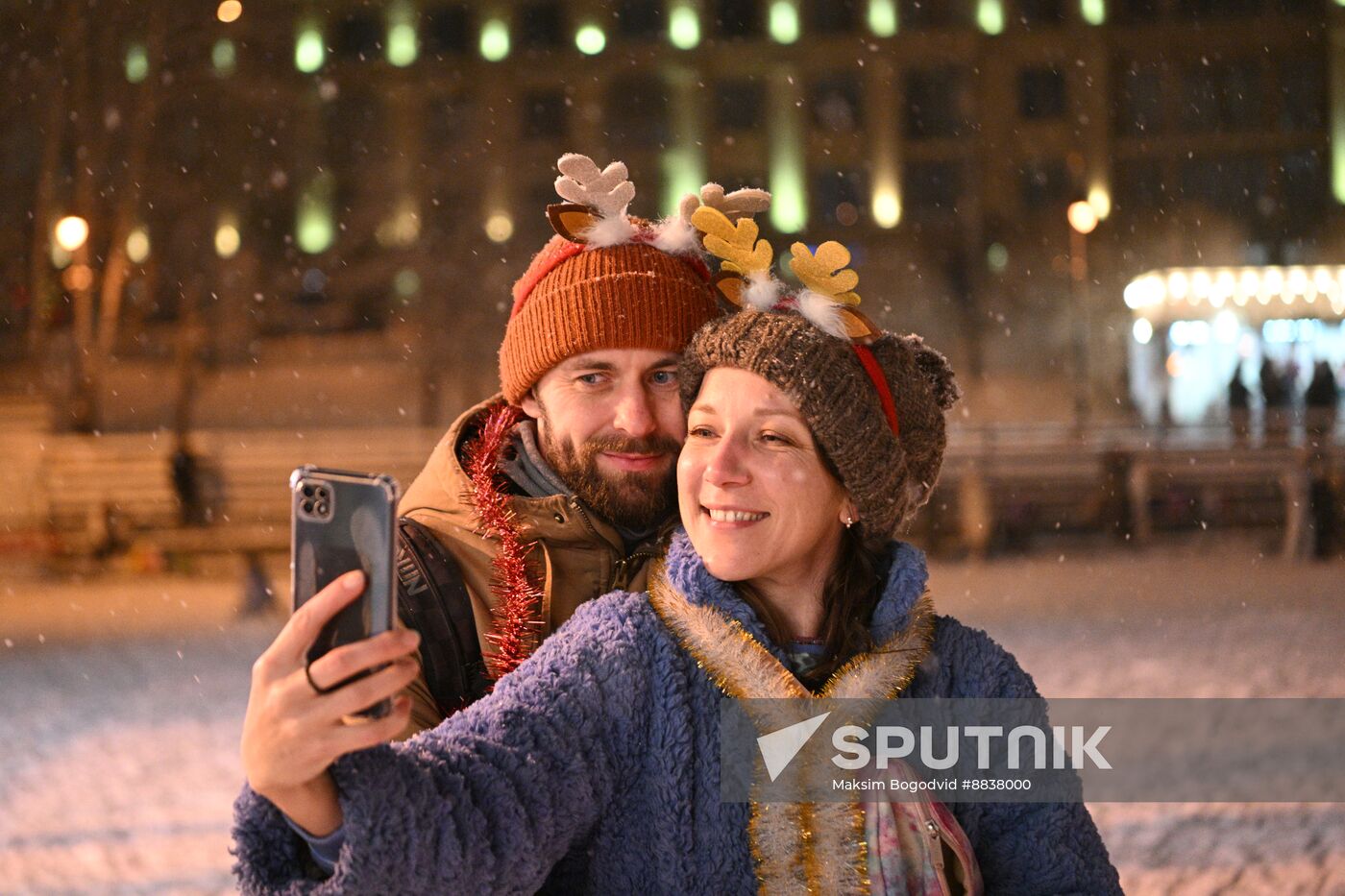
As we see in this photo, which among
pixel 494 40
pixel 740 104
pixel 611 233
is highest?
pixel 494 40

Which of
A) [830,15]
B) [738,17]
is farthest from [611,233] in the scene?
[830,15]

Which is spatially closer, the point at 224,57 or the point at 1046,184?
the point at 224,57

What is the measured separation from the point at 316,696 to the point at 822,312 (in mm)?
1033

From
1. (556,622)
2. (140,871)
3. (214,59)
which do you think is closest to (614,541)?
(556,622)

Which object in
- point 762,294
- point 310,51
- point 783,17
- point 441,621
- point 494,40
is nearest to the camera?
point 762,294

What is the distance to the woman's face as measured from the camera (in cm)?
199

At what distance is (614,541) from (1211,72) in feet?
109

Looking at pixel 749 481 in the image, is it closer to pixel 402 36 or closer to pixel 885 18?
pixel 885 18

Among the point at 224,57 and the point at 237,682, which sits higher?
the point at 224,57

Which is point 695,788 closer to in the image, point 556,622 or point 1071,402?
point 556,622

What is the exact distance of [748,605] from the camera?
2.02 meters

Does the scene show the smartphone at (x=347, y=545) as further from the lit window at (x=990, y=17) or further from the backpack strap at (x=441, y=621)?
the lit window at (x=990, y=17)

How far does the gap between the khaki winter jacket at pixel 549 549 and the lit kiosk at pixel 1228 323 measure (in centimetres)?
2130

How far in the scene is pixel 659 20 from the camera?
32.9m
